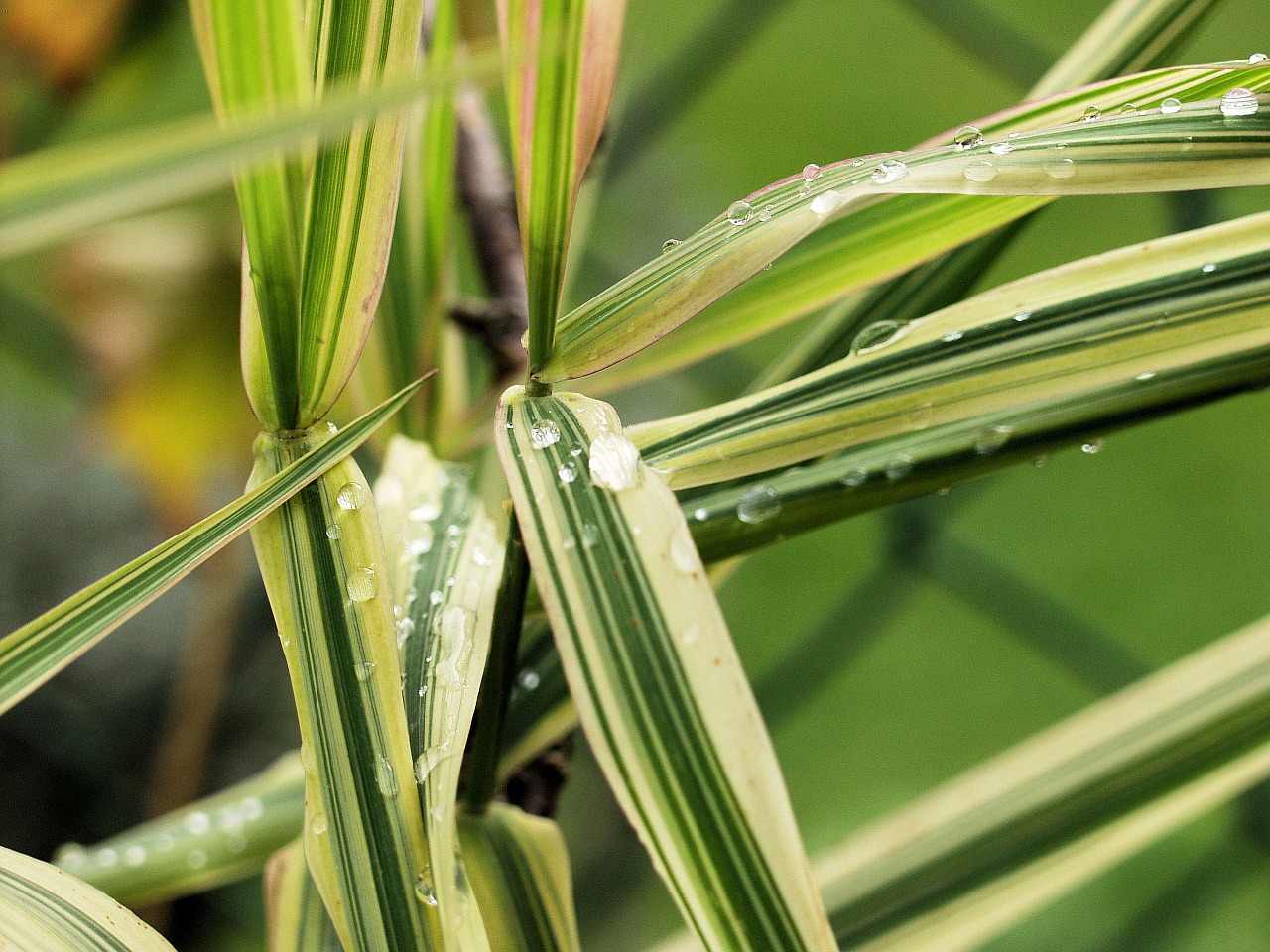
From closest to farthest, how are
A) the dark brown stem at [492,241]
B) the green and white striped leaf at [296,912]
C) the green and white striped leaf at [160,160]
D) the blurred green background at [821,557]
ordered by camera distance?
the green and white striped leaf at [160,160], the green and white striped leaf at [296,912], the dark brown stem at [492,241], the blurred green background at [821,557]

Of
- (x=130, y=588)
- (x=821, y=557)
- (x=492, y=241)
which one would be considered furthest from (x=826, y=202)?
(x=821, y=557)

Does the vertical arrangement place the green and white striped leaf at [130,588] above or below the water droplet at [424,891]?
above

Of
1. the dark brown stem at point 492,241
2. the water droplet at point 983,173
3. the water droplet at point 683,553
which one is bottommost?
the water droplet at point 683,553

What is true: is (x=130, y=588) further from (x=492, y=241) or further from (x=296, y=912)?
(x=492, y=241)

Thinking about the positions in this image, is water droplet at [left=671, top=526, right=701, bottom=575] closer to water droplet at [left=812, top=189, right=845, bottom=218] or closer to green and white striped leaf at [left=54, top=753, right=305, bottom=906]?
water droplet at [left=812, top=189, right=845, bottom=218]

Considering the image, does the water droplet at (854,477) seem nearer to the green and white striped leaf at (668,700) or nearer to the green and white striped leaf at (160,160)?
the green and white striped leaf at (668,700)

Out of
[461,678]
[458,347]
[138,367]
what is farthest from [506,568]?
[138,367]

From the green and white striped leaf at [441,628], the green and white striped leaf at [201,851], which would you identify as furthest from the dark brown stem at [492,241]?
the green and white striped leaf at [201,851]
